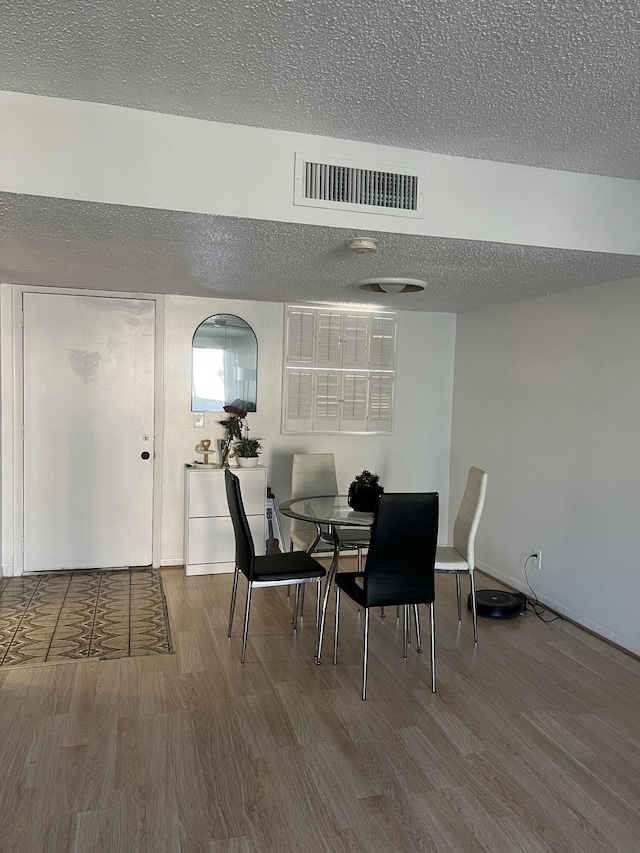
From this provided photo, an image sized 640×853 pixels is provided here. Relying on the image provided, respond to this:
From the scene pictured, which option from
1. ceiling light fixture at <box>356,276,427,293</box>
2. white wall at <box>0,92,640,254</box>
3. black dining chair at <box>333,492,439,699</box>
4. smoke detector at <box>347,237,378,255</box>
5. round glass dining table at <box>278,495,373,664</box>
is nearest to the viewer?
white wall at <box>0,92,640,254</box>

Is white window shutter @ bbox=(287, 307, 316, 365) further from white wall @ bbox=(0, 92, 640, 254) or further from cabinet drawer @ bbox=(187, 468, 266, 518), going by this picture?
white wall @ bbox=(0, 92, 640, 254)

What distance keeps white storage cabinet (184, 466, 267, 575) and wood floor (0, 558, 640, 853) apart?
1225 mm

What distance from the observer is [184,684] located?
315 centimetres

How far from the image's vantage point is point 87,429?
193 inches

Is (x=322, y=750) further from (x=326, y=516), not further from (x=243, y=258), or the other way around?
(x=243, y=258)

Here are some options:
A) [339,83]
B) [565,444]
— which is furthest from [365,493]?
[339,83]

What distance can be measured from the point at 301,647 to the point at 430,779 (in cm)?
130

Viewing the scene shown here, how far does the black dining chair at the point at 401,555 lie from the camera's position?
3068 millimetres

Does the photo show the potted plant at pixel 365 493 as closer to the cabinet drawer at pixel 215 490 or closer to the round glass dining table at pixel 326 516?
the round glass dining table at pixel 326 516

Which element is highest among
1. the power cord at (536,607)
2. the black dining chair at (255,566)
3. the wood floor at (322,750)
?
the black dining chair at (255,566)

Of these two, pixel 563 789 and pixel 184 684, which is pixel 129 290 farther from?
pixel 563 789

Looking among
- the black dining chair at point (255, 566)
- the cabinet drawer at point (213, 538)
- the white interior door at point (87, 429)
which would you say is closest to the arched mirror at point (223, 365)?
the white interior door at point (87, 429)

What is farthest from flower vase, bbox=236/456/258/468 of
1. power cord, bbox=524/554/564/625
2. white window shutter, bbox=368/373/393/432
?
power cord, bbox=524/554/564/625

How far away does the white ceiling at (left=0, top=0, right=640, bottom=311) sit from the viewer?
1.69 m
